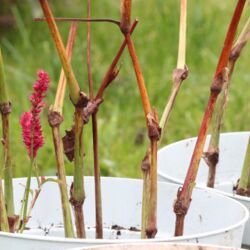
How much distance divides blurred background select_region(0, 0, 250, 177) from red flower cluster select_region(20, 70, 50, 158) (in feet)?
5.51

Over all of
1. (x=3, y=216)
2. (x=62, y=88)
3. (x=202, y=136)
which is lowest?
(x=3, y=216)

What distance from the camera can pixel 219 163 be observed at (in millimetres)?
1835

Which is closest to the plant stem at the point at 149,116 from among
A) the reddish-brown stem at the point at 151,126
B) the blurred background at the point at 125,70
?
the reddish-brown stem at the point at 151,126

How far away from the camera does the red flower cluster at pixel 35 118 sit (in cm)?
128

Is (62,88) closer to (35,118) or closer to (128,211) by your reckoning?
(35,118)

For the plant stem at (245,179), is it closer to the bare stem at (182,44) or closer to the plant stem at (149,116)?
the bare stem at (182,44)

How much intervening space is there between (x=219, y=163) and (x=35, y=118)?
64 centimetres

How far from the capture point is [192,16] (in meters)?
4.22

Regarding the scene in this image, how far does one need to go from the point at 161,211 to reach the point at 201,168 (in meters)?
0.34

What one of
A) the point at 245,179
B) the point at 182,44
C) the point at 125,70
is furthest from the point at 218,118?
the point at 125,70

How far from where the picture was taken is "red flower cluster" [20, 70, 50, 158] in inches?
50.5

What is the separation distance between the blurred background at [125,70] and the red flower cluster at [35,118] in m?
1.68

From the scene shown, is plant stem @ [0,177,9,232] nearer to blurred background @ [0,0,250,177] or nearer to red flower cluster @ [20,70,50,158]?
red flower cluster @ [20,70,50,158]

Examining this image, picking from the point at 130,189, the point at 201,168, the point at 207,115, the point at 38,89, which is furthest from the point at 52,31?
the point at 201,168
